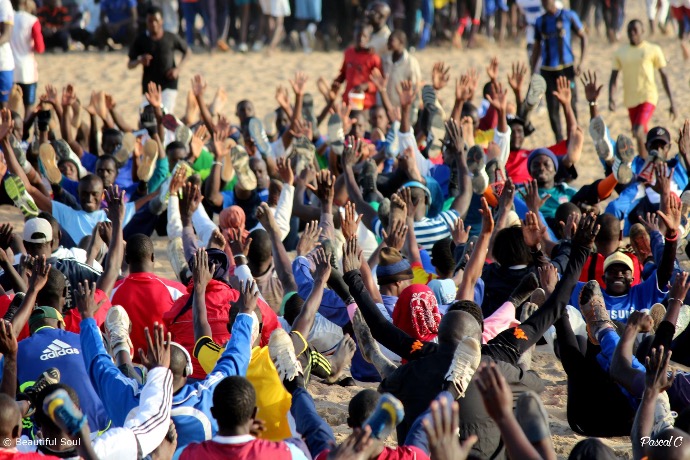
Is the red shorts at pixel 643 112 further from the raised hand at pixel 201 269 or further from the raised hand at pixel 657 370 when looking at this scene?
the raised hand at pixel 657 370

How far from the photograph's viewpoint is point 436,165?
30.1 feet

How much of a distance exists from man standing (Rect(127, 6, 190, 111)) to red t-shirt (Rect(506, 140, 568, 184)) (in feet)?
13.6

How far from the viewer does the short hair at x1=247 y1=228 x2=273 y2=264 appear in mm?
6277

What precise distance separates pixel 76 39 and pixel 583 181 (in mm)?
9983

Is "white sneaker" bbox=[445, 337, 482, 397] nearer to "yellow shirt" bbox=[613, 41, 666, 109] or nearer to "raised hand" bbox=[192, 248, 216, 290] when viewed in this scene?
"raised hand" bbox=[192, 248, 216, 290]

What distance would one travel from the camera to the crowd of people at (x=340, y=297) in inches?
146

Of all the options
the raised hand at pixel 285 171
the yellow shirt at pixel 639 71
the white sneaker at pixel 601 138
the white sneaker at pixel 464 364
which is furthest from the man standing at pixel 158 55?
the white sneaker at pixel 464 364

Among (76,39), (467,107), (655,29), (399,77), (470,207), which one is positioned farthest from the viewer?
(655,29)

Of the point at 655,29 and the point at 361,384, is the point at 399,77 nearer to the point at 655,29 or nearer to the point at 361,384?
the point at 361,384

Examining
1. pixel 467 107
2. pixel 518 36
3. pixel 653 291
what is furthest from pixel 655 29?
pixel 653 291

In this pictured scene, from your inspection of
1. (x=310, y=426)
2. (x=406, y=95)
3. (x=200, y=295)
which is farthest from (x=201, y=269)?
(x=406, y=95)

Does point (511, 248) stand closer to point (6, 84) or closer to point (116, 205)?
point (116, 205)

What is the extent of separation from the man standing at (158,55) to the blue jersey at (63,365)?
7620mm

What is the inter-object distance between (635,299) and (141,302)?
247 cm
